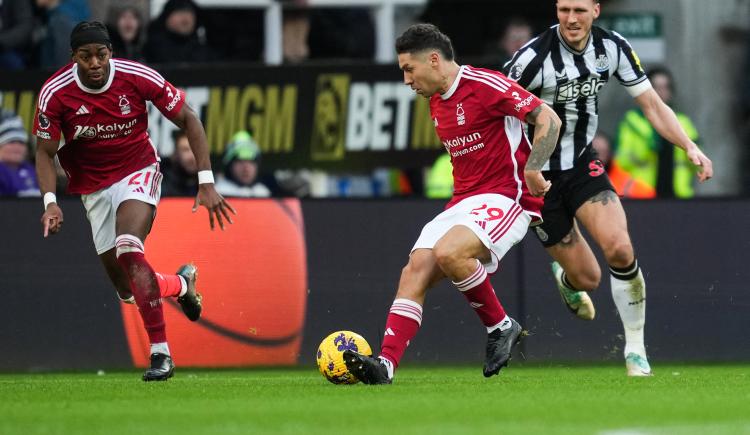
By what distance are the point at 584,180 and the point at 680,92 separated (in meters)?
6.27

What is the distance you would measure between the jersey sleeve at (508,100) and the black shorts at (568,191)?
103 centimetres

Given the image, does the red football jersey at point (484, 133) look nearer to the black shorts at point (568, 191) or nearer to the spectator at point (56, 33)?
the black shorts at point (568, 191)

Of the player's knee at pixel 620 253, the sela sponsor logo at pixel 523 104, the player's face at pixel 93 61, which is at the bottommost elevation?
the player's knee at pixel 620 253

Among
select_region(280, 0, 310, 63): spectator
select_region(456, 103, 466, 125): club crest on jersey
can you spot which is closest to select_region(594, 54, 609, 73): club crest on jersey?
select_region(456, 103, 466, 125): club crest on jersey

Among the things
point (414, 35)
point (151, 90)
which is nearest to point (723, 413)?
point (414, 35)

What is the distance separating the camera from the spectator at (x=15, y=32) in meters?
Result: 13.4

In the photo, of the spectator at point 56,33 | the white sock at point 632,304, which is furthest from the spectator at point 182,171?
the white sock at point 632,304

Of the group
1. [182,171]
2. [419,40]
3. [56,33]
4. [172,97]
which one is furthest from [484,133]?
[56,33]

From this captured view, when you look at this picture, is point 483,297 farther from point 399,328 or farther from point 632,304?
point 632,304

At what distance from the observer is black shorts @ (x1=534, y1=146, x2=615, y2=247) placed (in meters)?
9.52

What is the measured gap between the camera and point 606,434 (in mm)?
6039

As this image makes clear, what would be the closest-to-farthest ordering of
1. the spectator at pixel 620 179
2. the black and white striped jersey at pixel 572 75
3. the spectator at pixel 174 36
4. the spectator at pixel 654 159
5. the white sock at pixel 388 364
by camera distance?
the white sock at pixel 388 364, the black and white striped jersey at pixel 572 75, the spectator at pixel 174 36, the spectator at pixel 620 179, the spectator at pixel 654 159

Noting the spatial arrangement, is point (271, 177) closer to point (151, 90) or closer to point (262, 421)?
point (151, 90)

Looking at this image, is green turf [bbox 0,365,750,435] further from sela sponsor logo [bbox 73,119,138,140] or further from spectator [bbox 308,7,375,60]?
spectator [bbox 308,7,375,60]
